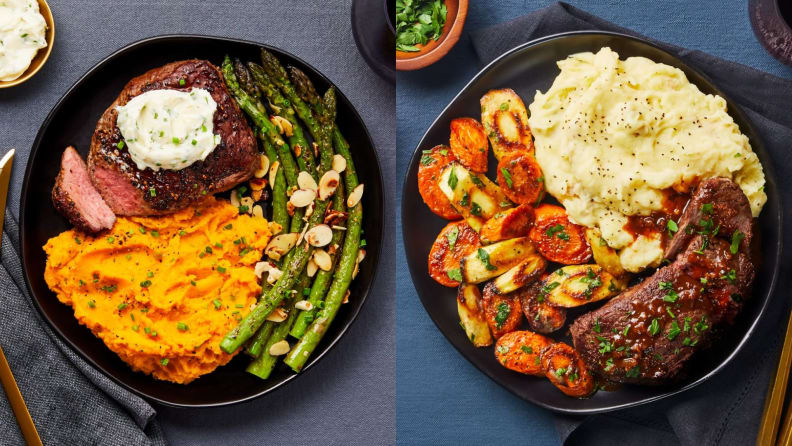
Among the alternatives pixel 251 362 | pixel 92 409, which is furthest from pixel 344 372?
pixel 92 409

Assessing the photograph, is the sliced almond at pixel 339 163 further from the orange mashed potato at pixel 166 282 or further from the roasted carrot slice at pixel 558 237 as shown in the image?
the roasted carrot slice at pixel 558 237

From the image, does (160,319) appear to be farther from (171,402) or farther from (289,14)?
(289,14)

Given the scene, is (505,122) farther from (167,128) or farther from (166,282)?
(166,282)

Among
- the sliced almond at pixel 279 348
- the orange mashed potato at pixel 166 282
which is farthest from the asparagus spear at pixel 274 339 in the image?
the orange mashed potato at pixel 166 282

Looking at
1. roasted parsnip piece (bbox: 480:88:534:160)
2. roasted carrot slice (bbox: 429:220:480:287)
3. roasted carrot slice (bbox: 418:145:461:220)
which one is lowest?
roasted carrot slice (bbox: 429:220:480:287)

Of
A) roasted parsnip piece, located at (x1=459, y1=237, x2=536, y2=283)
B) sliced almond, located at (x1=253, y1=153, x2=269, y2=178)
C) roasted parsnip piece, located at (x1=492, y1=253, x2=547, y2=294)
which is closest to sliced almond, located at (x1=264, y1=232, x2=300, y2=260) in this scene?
sliced almond, located at (x1=253, y1=153, x2=269, y2=178)

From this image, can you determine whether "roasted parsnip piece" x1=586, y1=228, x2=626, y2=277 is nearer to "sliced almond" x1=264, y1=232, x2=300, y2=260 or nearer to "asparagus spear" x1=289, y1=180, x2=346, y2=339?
"asparagus spear" x1=289, y1=180, x2=346, y2=339
